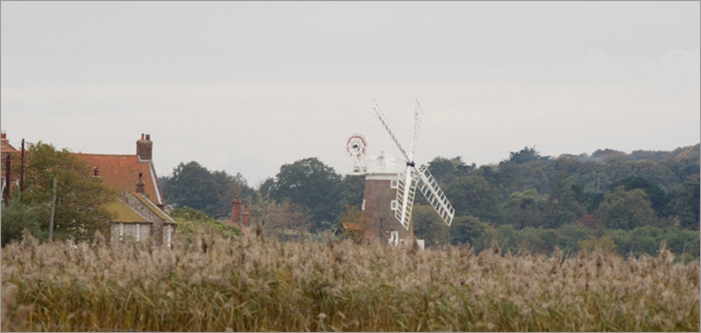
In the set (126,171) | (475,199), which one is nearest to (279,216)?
(475,199)

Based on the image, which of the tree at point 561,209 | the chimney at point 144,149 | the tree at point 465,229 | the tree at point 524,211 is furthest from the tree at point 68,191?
the tree at point 524,211

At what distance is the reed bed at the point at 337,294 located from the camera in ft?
48.5

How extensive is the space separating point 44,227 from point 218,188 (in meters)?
67.8

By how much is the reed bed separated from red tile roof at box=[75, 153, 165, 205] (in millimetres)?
48526

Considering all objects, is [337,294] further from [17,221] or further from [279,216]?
[279,216]

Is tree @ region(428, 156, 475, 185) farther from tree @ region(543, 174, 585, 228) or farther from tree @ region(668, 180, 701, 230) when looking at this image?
tree @ region(668, 180, 701, 230)

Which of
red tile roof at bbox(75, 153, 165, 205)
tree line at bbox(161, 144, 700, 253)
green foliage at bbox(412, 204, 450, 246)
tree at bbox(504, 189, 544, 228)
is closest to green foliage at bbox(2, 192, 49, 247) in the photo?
red tile roof at bbox(75, 153, 165, 205)

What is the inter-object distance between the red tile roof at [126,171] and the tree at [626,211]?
36.7 metres

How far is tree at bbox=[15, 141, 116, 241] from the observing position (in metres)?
45.4

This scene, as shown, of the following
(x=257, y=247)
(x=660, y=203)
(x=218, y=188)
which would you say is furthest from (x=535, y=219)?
(x=257, y=247)

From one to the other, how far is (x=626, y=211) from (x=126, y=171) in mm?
39403

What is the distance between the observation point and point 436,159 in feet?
423

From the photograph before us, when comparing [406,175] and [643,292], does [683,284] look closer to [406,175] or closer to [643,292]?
[643,292]

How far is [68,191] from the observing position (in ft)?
157
